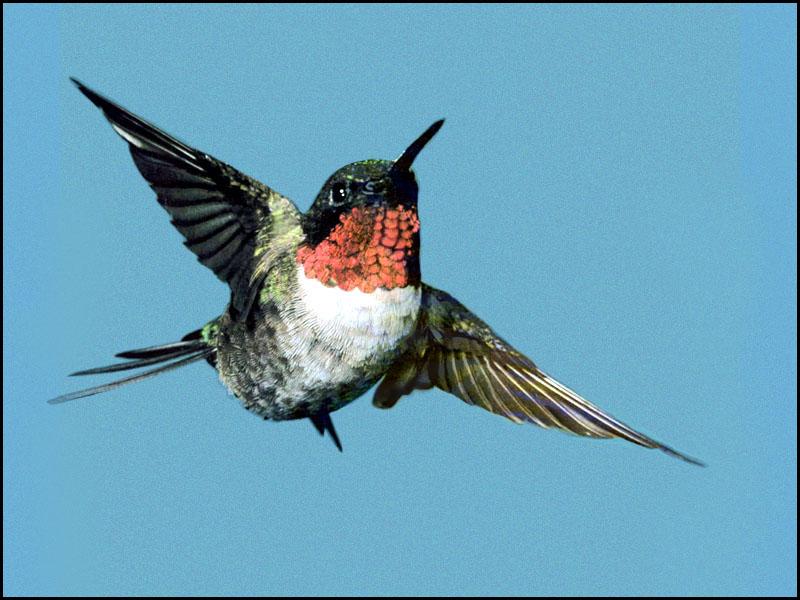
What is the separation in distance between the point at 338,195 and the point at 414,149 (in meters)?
0.32

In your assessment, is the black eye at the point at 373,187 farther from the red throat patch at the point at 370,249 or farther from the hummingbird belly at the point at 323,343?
the hummingbird belly at the point at 323,343

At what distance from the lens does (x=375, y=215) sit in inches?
132

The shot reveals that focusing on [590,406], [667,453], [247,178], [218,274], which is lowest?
[667,453]

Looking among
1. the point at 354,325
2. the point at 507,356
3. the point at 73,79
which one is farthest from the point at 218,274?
the point at 507,356

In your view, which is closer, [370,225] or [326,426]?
[370,225]

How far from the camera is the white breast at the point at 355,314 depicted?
3.45m

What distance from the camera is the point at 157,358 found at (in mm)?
4043

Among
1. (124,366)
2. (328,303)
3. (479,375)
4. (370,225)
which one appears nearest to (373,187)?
(370,225)

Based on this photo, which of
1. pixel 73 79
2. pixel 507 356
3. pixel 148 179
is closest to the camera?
pixel 73 79

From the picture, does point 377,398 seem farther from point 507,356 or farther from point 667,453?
point 667,453

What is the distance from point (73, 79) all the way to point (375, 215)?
114 cm

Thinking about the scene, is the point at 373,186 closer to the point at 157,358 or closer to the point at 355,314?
the point at 355,314

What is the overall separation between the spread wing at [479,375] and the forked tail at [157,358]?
78 cm

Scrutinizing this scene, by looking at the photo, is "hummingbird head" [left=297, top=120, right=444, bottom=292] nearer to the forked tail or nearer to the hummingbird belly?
the hummingbird belly
